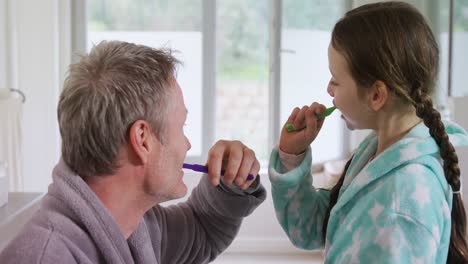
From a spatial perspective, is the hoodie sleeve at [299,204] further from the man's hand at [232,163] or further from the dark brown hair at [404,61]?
the dark brown hair at [404,61]

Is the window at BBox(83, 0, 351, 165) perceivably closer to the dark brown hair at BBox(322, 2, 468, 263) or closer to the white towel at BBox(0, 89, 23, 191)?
the white towel at BBox(0, 89, 23, 191)

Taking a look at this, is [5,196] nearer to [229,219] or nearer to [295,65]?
[229,219]

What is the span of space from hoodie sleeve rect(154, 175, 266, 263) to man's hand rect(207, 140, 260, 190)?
8cm

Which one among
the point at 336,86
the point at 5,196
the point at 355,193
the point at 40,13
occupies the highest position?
the point at 40,13

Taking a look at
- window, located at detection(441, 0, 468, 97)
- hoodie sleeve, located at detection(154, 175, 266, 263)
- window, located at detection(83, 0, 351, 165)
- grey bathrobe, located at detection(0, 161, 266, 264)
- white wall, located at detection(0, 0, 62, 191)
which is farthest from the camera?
window, located at detection(83, 0, 351, 165)

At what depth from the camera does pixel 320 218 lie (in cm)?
111

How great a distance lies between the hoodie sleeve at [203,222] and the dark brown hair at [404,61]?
36 cm

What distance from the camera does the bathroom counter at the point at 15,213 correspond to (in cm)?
119

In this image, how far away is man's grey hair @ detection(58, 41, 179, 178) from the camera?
0.86 metres

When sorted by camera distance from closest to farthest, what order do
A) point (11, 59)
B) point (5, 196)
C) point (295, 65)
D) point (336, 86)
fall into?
point (336, 86) → point (5, 196) → point (11, 59) → point (295, 65)

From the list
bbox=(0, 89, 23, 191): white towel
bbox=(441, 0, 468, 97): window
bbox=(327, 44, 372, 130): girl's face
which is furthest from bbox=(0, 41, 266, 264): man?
bbox=(441, 0, 468, 97): window

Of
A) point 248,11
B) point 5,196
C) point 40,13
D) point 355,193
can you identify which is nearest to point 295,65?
point 248,11

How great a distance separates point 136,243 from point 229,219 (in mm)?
258

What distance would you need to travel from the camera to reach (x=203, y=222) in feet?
3.90
